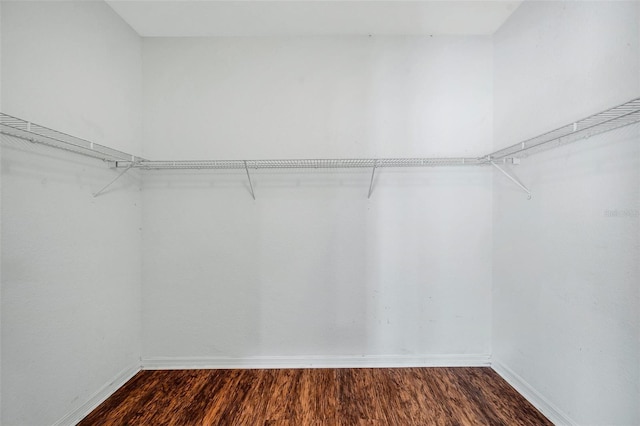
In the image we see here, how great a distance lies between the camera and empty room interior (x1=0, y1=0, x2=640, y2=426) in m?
1.46

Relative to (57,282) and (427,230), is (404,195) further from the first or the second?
(57,282)

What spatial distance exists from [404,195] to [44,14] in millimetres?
Result: 2210

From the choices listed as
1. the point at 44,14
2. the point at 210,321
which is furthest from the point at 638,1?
the point at 210,321

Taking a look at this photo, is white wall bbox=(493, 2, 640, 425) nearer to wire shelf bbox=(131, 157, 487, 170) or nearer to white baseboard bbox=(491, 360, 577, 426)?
white baseboard bbox=(491, 360, 577, 426)

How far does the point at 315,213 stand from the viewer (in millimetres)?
1999

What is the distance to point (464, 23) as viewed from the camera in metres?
1.89

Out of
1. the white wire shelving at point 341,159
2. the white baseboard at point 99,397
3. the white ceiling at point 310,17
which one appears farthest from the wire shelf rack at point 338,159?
the white baseboard at point 99,397

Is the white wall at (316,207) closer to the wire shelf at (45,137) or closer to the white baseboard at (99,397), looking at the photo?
the white baseboard at (99,397)

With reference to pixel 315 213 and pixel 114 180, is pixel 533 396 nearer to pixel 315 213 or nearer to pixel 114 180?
pixel 315 213

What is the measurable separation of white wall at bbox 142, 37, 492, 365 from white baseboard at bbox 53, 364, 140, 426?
0.14 metres

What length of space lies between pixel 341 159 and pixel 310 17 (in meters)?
0.98

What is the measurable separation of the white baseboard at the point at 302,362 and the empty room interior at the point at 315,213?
15mm

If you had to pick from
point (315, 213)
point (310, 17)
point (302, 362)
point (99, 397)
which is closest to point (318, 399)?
point (302, 362)

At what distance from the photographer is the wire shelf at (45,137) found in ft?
3.68
